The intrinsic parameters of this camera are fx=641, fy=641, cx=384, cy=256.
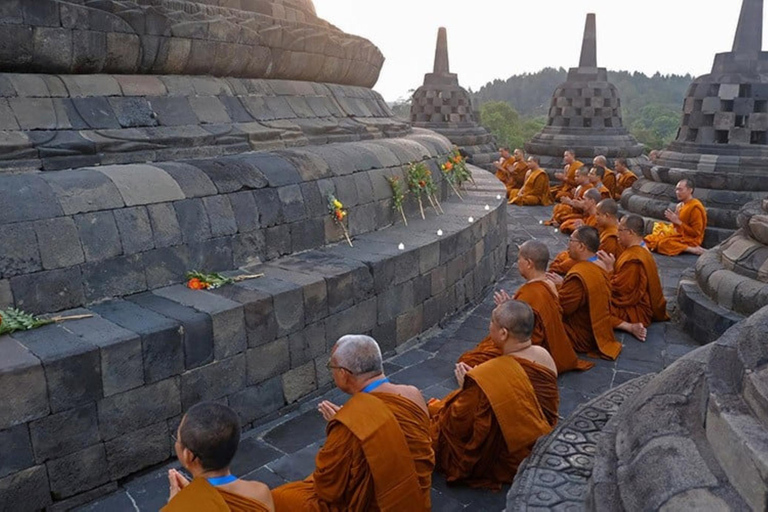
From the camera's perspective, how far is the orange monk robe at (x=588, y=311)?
6.45 m

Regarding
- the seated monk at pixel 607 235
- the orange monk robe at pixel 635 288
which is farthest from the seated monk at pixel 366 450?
the seated monk at pixel 607 235

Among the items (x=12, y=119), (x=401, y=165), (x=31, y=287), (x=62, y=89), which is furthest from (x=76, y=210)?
(x=401, y=165)

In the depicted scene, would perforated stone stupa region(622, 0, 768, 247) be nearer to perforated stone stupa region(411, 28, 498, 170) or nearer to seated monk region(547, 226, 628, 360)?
seated monk region(547, 226, 628, 360)

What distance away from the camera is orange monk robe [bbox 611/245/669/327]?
7.23 metres

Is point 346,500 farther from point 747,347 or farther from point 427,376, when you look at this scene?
point 427,376

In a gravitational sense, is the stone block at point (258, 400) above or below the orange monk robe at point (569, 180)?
below

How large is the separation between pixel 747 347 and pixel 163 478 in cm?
367

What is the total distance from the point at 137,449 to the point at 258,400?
103 cm

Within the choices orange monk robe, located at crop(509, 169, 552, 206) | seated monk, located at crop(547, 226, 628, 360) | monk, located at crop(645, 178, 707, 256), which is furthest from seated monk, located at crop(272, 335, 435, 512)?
orange monk robe, located at crop(509, 169, 552, 206)

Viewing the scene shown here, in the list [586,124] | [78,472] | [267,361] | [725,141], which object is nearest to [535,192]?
[586,124]

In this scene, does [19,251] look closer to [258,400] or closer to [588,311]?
[258,400]

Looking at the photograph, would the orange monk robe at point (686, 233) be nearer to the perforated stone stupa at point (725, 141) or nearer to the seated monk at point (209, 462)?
the perforated stone stupa at point (725, 141)

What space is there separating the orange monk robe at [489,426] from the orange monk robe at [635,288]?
3.45 metres

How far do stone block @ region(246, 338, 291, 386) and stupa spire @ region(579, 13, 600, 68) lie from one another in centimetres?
1679
